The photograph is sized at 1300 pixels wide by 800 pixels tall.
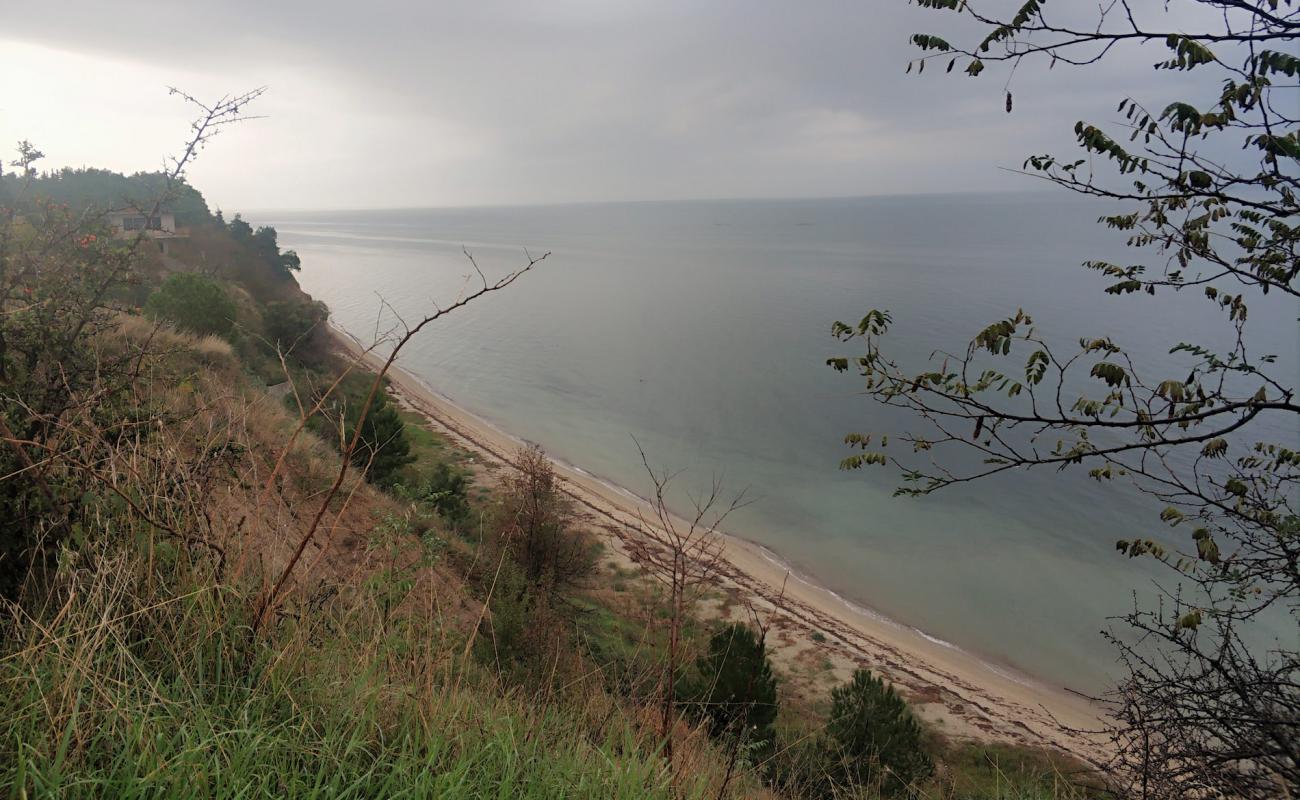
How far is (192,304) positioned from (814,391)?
99.4ft

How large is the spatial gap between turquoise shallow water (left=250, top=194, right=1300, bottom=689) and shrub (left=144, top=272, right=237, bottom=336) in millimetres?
8784

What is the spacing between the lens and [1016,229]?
140m

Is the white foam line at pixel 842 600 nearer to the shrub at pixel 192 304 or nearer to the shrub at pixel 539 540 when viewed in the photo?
the shrub at pixel 539 540

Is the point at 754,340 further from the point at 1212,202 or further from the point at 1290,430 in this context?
the point at 1212,202

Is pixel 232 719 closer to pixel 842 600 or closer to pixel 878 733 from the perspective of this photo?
pixel 878 733

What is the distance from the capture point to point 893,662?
Answer: 52.9 feet

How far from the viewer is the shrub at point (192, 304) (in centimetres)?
1797

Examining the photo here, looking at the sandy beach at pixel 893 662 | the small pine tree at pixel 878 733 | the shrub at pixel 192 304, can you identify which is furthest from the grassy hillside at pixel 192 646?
the shrub at pixel 192 304

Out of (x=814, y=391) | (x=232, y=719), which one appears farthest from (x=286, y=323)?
(x=232, y=719)

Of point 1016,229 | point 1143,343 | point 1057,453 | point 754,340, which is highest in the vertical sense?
point 1016,229

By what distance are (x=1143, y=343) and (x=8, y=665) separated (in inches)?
2113

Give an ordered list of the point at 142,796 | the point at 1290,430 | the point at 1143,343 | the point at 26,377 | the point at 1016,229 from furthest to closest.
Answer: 1. the point at 1016,229
2. the point at 1143,343
3. the point at 1290,430
4. the point at 26,377
5. the point at 142,796


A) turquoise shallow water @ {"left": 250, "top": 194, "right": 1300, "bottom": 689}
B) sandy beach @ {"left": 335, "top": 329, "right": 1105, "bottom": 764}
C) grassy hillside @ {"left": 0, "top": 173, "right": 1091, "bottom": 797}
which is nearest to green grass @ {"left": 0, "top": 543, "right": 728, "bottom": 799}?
grassy hillside @ {"left": 0, "top": 173, "right": 1091, "bottom": 797}

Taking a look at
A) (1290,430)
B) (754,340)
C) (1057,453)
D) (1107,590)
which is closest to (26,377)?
(1057,453)
